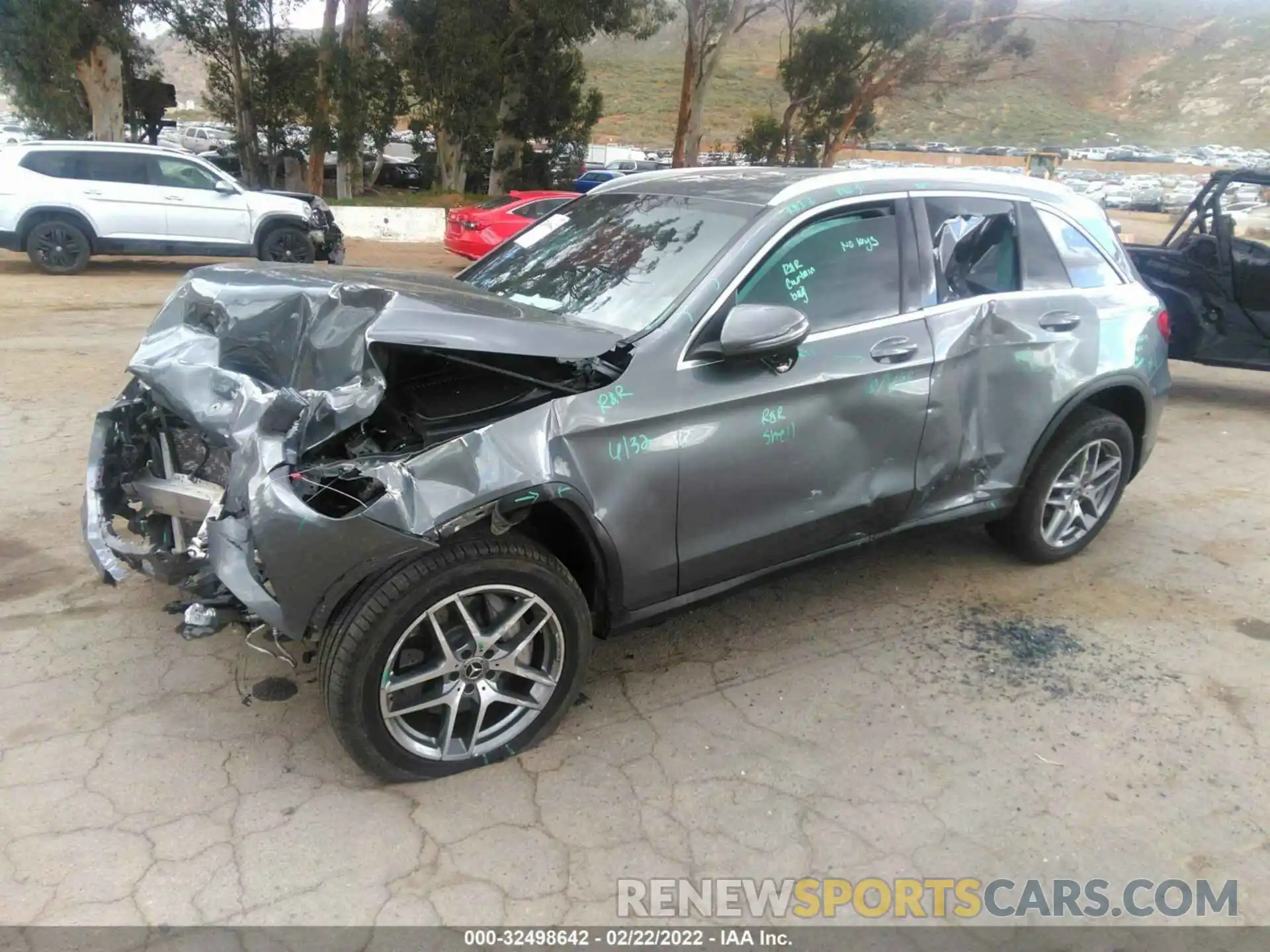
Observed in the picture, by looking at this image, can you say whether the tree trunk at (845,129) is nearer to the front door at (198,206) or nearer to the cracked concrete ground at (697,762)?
the front door at (198,206)

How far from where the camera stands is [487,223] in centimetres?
1433

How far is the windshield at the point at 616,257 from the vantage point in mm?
3336

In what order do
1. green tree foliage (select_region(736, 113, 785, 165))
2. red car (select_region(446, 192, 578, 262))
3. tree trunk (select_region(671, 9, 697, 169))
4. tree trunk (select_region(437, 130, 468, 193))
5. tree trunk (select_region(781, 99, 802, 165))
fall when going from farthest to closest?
green tree foliage (select_region(736, 113, 785, 165))
tree trunk (select_region(781, 99, 802, 165))
tree trunk (select_region(671, 9, 697, 169))
tree trunk (select_region(437, 130, 468, 193))
red car (select_region(446, 192, 578, 262))

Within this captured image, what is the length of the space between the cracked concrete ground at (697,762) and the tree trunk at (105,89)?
1700 centimetres

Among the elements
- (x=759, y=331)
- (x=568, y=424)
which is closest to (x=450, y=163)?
(x=759, y=331)

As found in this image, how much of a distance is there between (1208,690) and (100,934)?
385 centimetres

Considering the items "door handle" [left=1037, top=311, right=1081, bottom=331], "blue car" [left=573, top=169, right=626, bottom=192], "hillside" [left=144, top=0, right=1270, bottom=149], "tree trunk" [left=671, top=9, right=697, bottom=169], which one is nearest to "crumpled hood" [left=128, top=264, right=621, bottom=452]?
"door handle" [left=1037, top=311, right=1081, bottom=331]

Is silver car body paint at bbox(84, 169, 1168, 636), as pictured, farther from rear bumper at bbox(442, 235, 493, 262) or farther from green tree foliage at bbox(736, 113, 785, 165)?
green tree foliage at bbox(736, 113, 785, 165)

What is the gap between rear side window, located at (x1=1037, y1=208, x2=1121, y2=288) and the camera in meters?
4.27

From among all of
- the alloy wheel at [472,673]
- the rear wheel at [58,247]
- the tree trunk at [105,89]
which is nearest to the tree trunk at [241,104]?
the tree trunk at [105,89]

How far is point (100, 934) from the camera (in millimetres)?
2307

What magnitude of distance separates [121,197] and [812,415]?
12835mm

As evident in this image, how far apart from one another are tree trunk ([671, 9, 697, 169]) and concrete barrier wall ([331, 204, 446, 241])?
662 centimetres

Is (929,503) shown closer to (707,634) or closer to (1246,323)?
(707,634)
